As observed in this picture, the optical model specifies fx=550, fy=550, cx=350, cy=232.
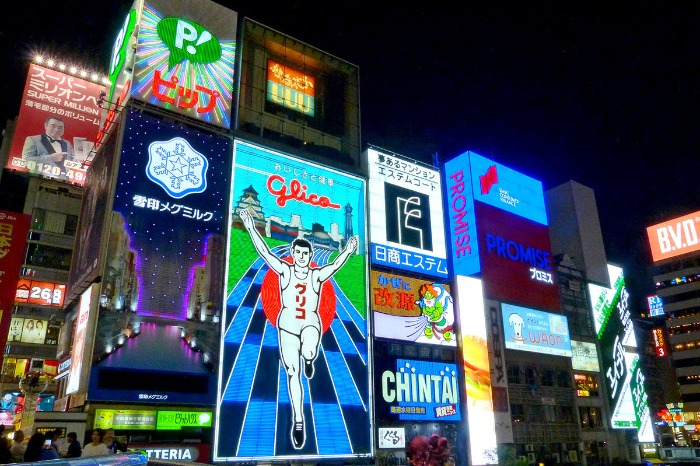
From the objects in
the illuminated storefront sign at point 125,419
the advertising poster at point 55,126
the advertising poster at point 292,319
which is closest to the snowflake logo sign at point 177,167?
the advertising poster at point 292,319

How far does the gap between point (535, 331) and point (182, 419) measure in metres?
28.7

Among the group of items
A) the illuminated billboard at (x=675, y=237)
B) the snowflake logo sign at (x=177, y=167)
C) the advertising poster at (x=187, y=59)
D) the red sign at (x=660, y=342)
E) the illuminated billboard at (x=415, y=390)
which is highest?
the illuminated billboard at (x=675, y=237)

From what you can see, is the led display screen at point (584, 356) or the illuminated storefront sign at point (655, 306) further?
the illuminated storefront sign at point (655, 306)

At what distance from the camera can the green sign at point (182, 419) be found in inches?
902

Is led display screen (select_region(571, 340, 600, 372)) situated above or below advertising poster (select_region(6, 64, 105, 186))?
below

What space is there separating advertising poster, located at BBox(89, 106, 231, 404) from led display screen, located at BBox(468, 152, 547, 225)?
22804mm

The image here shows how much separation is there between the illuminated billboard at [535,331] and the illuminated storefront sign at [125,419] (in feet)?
84.0

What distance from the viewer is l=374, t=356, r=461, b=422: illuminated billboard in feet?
99.6

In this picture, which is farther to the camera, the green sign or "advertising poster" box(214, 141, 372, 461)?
"advertising poster" box(214, 141, 372, 461)

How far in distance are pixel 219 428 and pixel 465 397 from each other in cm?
1642

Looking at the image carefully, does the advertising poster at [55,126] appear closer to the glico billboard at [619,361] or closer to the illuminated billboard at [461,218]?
the illuminated billboard at [461,218]

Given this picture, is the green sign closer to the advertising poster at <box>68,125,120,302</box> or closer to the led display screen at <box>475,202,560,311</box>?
the advertising poster at <box>68,125,120,302</box>

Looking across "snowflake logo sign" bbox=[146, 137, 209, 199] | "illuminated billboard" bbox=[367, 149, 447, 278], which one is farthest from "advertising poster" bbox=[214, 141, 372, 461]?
"illuminated billboard" bbox=[367, 149, 447, 278]

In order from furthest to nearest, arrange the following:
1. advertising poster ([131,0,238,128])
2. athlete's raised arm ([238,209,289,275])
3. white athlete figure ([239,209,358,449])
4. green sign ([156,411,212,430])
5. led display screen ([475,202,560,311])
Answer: led display screen ([475,202,560,311])
advertising poster ([131,0,238,128])
athlete's raised arm ([238,209,289,275])
white athlete figure ([239,209,358,449])
green sign ([156,411,212,430])
